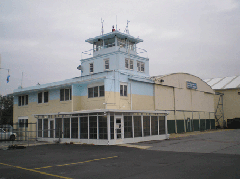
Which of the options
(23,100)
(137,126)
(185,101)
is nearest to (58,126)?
(137,126)

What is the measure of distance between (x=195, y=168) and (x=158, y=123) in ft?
48.7

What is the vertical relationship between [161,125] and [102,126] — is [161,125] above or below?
below

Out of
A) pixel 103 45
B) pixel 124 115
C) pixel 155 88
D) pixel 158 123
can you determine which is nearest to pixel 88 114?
pixel 124 115

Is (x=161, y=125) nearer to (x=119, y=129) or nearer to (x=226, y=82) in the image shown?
(x=119, y=129)

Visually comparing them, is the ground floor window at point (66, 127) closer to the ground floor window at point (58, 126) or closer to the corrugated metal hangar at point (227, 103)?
the ground floor window at point (58, 126)

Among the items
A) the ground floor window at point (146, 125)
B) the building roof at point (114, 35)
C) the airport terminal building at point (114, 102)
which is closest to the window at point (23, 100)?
the airport terminal building at point (114, 102)

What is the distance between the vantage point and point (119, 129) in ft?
70.7

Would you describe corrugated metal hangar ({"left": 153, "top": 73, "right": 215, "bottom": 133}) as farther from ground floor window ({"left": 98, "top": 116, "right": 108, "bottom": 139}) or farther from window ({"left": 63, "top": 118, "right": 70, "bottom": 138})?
window ({"left": 63, "top": 118, "right": 70, "bottom": 138})

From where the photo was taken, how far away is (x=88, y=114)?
22.2 m

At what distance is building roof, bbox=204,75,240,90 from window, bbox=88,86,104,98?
Answer: 1194 inches

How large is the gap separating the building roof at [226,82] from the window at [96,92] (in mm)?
30336

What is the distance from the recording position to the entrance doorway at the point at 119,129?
21.1 m

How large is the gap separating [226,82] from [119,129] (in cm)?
3456

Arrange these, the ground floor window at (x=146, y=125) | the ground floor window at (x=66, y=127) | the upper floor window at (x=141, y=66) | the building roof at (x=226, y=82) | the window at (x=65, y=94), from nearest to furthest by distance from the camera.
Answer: the ground floor window at (x=146, y=125), the ground floor window at (x=66, y=127), the window at (x=65, y=94), the upper floor window at (x=141, y=66), the building roof at (x=226, y=82)
